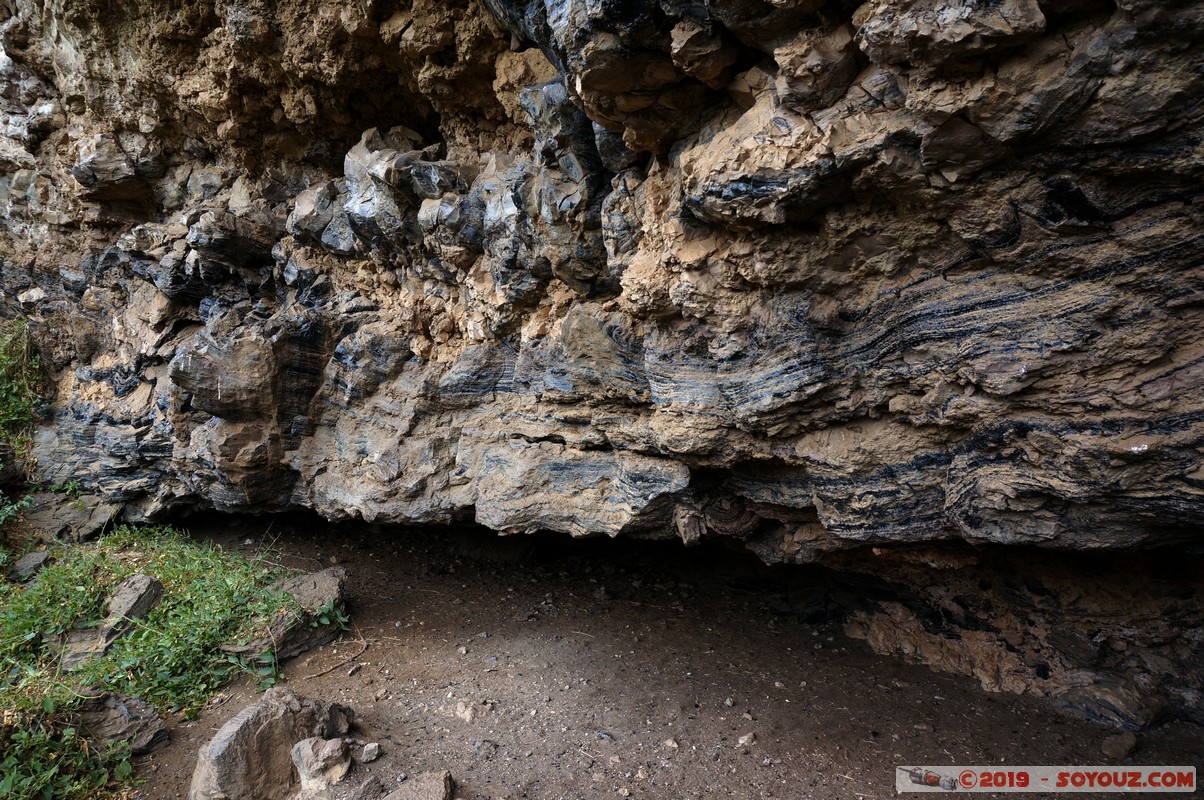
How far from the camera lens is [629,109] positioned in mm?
3223

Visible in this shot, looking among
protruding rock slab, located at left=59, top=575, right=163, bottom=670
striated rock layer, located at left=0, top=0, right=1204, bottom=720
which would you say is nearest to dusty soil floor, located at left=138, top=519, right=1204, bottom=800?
striated rock layer, located at left=0, top=0, right=1204, bottom=720

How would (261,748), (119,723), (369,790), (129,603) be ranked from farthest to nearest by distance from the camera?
→ (129,603) < (119,723) < (261,748) < (369,790)

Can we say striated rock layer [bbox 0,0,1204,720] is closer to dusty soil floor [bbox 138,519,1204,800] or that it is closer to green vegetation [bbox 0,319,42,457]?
dusty soil floor [bbox 138,519,1204,800]

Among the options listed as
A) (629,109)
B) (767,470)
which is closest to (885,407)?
(767,470)

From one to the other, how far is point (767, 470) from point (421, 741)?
2827 mm

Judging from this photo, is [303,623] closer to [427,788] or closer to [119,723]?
[119,723]

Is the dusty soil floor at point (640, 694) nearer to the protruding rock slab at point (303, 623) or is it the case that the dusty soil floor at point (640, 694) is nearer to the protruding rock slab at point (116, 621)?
the protruding rock slab at point (303, 623)

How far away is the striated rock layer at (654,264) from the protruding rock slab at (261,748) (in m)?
1.67

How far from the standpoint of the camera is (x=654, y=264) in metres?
3.60

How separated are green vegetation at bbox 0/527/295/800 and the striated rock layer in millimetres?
928

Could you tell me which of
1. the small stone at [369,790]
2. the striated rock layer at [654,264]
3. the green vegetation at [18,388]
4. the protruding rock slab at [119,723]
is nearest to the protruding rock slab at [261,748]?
the small stone at [369,790]

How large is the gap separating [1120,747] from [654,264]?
3692mm

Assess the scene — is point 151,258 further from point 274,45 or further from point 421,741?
point 421,741

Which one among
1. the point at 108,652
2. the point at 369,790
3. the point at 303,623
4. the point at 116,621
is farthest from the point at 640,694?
the point at 116,621
